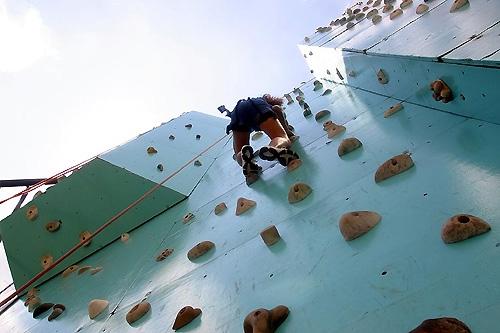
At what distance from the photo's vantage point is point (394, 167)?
4.58ft

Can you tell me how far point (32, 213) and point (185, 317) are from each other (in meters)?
2.43

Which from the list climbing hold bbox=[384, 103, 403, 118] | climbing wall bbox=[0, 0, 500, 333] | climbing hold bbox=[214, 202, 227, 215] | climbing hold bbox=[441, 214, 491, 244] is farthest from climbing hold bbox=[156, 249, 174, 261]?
climbing hold bbox=[441, 214, 491, 244]

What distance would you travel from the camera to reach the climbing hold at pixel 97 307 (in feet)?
6.26

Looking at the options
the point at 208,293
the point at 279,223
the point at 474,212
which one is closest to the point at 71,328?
the point at 208,293

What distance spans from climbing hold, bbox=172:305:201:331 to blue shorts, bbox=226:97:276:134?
151 centimetres

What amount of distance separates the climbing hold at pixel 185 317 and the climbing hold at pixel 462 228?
766mm

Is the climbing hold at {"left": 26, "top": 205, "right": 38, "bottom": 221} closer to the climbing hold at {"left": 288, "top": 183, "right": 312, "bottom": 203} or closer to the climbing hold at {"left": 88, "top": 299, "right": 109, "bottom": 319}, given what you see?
the climbing hold at {"left": 88, "top": 299, "right": 109, "bottom": 319}

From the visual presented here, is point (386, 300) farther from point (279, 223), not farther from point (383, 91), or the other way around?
point (383, 91)

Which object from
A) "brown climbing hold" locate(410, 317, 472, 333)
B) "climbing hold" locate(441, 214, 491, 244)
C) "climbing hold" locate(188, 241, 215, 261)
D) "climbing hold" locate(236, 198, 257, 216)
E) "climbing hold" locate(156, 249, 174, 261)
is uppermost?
"brown climbing hold" locate(410, 317, 472, 333)

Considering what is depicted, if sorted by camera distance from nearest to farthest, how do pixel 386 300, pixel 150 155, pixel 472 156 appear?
pixel 386 300 → pixel 472 156 → pixel 150 155

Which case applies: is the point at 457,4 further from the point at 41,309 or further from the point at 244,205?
the point at 41,309

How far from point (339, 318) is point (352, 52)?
2110mm

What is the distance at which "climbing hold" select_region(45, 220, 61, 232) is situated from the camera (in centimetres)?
316

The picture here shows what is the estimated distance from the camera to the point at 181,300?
4.93ft
